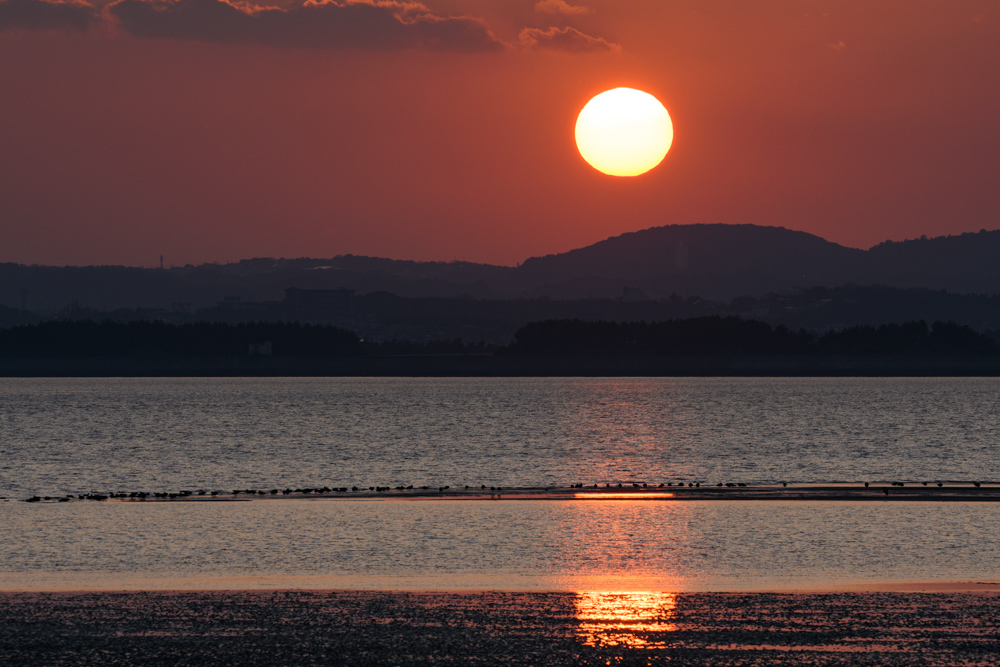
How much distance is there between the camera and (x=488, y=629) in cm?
1816

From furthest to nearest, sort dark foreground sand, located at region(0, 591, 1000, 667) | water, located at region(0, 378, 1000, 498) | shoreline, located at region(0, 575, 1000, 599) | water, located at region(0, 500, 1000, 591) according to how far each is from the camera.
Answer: water, located at region(0, 378, 1000, 498)
water, located at region(0, 500, 1000, 591)
shoreline, located at region(0, 575, 1000, 599)
dark foreground sand, located at region(0, 591, 1000, 667)

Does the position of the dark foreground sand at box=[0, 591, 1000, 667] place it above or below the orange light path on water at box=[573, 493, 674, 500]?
below

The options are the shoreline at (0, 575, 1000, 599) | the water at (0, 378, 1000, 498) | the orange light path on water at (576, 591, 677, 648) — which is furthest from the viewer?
the water at (0, 378, 1000, 498)

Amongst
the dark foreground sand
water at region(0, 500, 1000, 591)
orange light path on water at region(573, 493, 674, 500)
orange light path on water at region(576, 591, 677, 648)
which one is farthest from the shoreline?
orange light path on water at region(573, 493, 674, 500)

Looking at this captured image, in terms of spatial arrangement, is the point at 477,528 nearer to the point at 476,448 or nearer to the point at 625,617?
the point at 625,617

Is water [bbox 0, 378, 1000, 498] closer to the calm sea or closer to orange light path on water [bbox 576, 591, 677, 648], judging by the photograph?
the calm sea

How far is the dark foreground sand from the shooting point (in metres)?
16.3

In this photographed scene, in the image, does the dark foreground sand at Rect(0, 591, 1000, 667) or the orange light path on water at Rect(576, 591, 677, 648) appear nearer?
the dark foreground sand at Rect(0, 591, 1000, 667)

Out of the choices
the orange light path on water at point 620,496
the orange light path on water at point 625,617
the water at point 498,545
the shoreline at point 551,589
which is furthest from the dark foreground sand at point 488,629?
the orange light path on water at point 620,496

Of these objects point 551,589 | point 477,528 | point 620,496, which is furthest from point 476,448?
point 551,589

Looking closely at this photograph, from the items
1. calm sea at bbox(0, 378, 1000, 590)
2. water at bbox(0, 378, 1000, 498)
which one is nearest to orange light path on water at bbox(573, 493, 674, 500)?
calm sea at bbox(0, 378, 1000, 590)

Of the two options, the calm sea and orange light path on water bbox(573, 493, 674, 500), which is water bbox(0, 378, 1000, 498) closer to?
the calm sea

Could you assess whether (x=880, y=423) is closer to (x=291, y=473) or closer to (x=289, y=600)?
(x=291, y=473)

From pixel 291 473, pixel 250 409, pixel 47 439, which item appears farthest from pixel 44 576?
pixel 250 409
